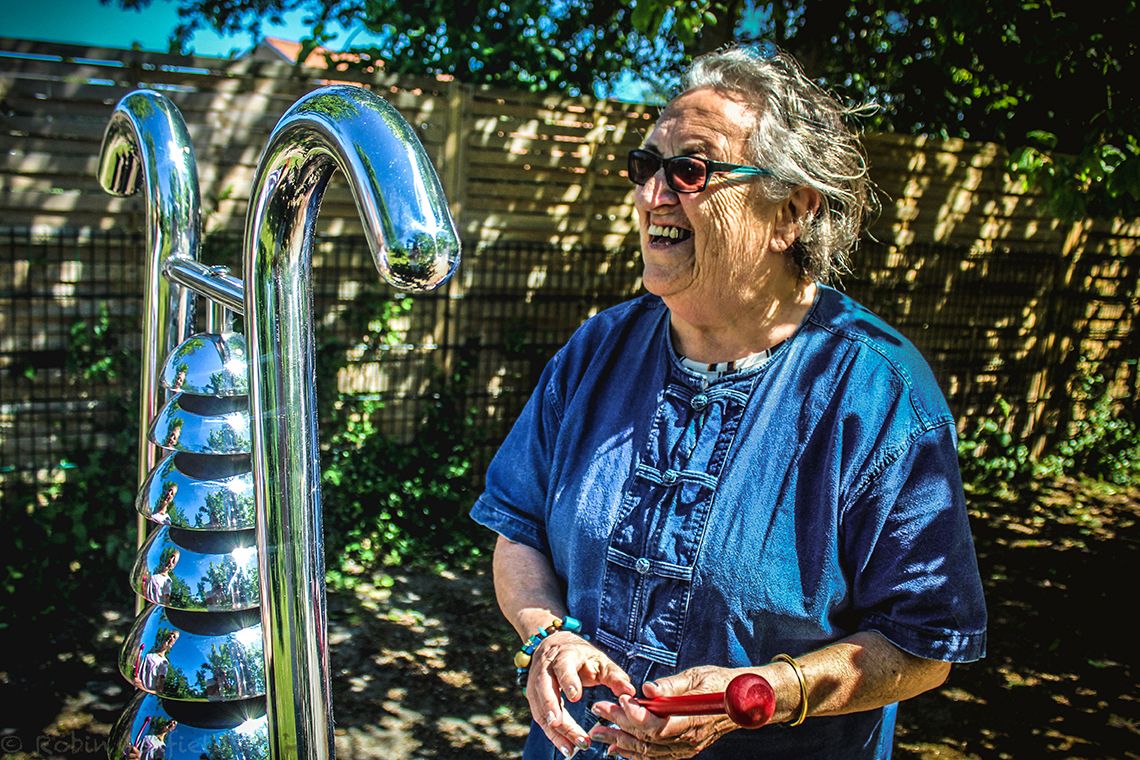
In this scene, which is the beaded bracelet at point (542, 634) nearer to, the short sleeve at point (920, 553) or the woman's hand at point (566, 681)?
the woman's hand at point (566, 681)

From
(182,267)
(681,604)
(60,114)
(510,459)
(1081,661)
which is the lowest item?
(1081,661)

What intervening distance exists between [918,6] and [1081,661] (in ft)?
15.2

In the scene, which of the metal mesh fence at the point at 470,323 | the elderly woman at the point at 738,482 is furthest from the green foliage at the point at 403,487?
the elderly woman at the point at 738,482

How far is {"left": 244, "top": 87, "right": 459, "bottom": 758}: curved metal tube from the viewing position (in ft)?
2.04

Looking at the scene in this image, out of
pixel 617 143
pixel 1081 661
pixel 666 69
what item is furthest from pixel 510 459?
pixel 666 69

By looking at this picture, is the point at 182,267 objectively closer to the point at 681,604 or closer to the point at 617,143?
the point at 681,604

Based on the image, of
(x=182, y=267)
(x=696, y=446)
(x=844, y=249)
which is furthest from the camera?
(x=844, y=249)

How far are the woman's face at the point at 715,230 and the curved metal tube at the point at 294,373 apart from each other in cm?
125

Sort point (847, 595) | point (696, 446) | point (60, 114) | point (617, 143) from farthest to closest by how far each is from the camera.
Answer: point (617, 143)
point (60, 114)
point (696, 446)
point (847, 595)

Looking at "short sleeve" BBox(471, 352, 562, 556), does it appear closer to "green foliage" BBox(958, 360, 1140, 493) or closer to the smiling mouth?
the smiling mouth

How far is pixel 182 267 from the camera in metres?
1.00

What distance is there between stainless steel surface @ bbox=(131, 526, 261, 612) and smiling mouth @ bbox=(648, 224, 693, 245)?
4.12 feet

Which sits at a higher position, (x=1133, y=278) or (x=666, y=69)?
(x=666, y=69)

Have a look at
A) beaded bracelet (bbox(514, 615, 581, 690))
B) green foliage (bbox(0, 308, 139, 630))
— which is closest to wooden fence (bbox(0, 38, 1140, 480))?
green foliage (bbox(0, 308, 139, 630))
